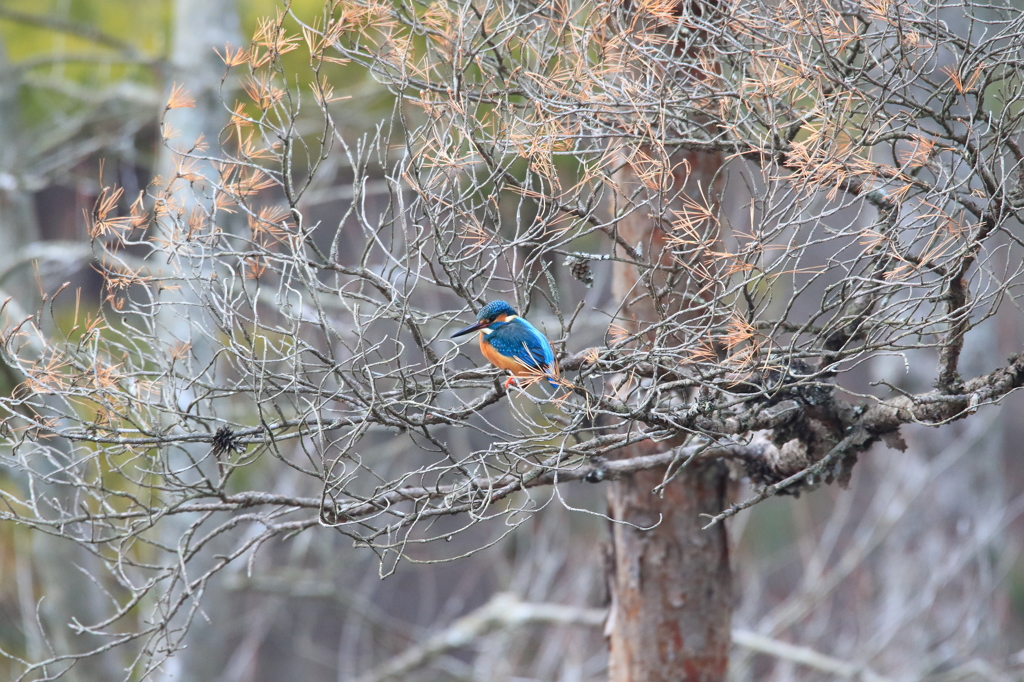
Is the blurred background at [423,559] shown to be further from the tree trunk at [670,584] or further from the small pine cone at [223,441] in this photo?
the small pine cone at [223,441]

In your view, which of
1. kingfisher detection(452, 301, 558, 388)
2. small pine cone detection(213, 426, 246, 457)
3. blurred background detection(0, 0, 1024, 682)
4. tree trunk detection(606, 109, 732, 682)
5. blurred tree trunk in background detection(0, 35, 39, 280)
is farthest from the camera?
blurred tree trunk in background detection(0, 35, 39, 280)

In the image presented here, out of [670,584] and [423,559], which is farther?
[423,559]

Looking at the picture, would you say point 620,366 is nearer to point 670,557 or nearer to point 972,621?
point 670,557

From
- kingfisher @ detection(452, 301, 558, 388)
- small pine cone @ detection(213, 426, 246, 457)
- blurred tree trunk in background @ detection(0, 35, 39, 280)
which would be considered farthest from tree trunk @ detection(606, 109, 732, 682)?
blurred tree trunk in background @ detection(0, 35, 39, 280)

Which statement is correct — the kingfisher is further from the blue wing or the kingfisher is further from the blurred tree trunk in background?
the blurred tree trunk in background

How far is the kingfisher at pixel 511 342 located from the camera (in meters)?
2.61

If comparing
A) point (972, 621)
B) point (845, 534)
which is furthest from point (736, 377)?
point (845, 534)

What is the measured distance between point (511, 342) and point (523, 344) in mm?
113

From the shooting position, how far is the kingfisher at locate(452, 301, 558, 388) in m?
2.61

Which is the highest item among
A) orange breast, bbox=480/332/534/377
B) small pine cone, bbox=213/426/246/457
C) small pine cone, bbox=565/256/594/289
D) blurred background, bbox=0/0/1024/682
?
blurred background, bbox=0/0/1024/682

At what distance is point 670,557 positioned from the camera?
3871mm

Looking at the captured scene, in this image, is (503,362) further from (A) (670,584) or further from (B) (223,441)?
(A) (670,584)

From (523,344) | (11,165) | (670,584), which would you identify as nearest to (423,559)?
(670,584)

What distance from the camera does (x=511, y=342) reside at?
277cm
